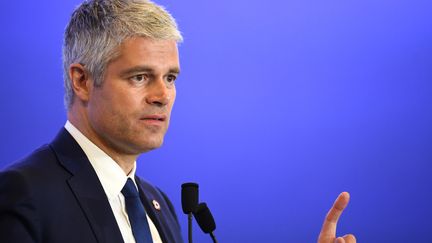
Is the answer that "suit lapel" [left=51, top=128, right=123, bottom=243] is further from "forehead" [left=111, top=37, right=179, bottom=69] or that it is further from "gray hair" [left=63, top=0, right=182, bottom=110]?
"forehead" [left=111, top=37, right=179, bottom=69]

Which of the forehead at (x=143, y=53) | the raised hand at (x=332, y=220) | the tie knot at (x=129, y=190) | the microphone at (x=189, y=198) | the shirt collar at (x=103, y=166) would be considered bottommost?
the raised hand at (x=332, y=220)

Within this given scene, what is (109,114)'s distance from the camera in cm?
174

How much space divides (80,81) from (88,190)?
0.31 meters

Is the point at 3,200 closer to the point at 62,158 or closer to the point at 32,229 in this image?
the point at 32,229

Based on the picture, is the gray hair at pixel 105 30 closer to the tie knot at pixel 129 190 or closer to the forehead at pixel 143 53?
the forehead at pixel 143 53

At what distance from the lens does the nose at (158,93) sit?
174cm

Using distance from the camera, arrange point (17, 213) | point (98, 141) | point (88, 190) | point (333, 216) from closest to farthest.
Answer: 1. point (17, 213)
2. point (88, 190)
3. point (98, 141)
4. point (333, 216)

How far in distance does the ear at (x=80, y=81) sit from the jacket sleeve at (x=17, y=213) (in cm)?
33

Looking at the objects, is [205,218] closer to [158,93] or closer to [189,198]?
[189,198]

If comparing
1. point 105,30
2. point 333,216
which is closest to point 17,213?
point 105,30

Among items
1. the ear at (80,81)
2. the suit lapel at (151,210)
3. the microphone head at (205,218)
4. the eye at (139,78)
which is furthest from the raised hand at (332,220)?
the ear at (80,81)

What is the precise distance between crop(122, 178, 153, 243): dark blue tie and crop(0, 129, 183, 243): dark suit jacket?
3.5 inches

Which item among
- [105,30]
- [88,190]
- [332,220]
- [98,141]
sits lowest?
[332,220]

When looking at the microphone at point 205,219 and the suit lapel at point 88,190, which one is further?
the microphone at point 205,219
